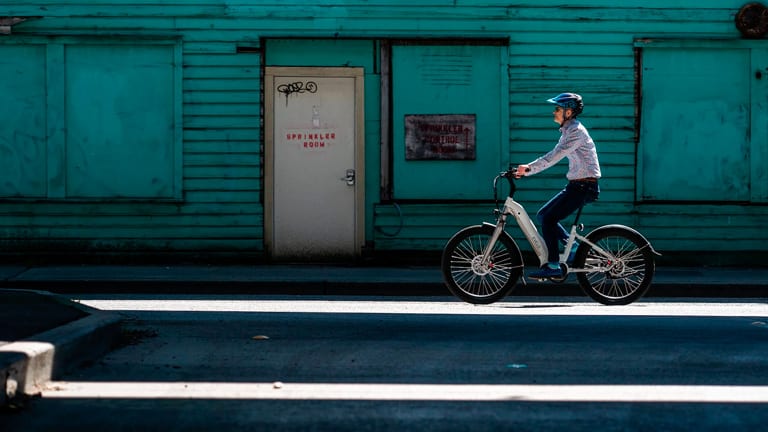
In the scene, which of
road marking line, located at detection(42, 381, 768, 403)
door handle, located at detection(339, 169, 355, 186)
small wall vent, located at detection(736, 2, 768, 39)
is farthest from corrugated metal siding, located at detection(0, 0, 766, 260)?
road marking line, located at detection(42, 381, 768, 403)

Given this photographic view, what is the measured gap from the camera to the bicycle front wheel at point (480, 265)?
1030cm

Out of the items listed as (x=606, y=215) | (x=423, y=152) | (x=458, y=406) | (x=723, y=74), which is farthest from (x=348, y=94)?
(x=458, y=406)

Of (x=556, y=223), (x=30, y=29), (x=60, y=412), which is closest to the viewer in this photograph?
(x=60, y=412)

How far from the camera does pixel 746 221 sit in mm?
15578

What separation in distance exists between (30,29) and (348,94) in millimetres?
4131

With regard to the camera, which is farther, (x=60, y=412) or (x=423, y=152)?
(x=423, y=152)

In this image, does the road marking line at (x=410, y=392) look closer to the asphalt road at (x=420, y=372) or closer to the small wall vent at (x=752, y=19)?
the asphalt road at (x=420, y=372)

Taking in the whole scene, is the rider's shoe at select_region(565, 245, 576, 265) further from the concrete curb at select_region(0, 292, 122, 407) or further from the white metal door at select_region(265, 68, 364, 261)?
the white metal door at select_region(265, 68, 364, 261)

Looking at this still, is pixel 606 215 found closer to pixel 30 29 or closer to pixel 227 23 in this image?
pixel 227 23

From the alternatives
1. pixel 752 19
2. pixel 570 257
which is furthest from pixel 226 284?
pixel 752 19

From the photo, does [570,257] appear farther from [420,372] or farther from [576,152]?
[420,372]

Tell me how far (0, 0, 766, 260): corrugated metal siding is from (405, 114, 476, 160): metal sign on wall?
490mm

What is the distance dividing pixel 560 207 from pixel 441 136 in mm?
5367

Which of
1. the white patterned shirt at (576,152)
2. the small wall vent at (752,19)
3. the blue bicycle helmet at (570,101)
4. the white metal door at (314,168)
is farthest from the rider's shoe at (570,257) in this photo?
the small wall vent at (752,19)
